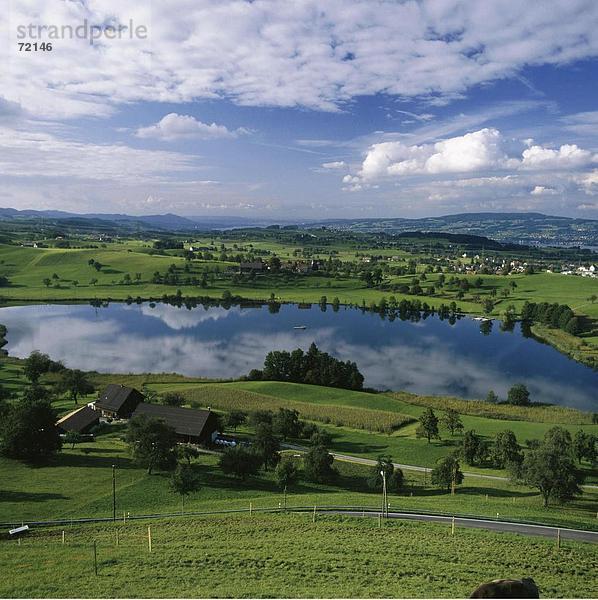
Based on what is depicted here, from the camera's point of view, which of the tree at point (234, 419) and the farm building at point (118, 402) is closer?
the tree at point (234, 419)

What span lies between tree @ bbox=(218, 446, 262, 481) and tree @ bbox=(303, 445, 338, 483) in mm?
3539

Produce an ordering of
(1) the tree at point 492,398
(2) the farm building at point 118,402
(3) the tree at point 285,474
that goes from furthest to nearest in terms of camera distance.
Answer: (1) the tree at point 492,398, (2) the farm building at point 118,402, (3) the tree at point 285,474

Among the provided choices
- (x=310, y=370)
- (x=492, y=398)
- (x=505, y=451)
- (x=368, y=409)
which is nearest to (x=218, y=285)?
(x=310, y=370)

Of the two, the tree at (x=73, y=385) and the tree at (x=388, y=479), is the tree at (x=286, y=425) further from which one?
the tree at (x=73, y=385)

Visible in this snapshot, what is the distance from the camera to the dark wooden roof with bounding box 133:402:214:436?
3950 centimetres

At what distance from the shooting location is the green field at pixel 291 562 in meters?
14.9

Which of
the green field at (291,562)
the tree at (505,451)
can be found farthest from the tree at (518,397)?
the green field at (291,562)

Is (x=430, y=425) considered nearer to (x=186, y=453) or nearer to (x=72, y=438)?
(x=186, y=453)

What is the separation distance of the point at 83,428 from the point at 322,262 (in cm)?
14453

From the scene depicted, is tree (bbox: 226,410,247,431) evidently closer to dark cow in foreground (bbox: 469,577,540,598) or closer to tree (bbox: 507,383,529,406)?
tree (bbox: 507,383,529,406)

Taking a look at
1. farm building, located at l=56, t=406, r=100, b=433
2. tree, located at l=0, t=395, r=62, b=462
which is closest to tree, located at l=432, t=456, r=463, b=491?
tree, located at l=0, t=395, r=62, b=462

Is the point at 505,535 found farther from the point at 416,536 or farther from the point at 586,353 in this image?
the point at 586,353

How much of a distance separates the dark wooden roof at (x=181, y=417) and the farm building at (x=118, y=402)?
13.1 feet

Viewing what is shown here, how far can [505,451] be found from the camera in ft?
115
